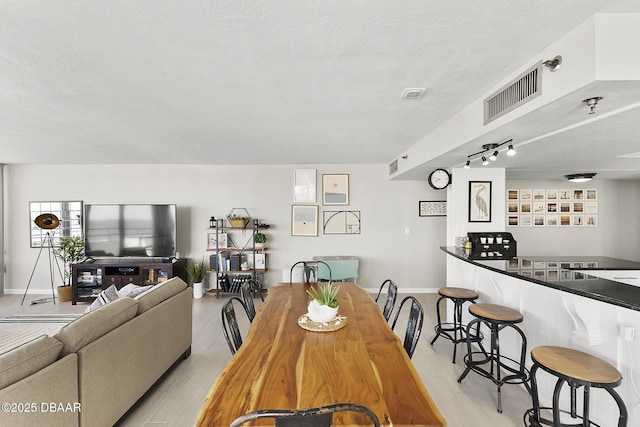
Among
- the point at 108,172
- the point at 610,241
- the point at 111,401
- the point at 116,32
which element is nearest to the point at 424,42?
the point at 116,32

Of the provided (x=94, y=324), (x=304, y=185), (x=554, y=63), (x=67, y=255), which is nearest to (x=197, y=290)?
(x=67, y=255)

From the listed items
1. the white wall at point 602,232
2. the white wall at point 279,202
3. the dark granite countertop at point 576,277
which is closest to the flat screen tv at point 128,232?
the white wall at point 279,202

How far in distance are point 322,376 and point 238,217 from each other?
424 cm

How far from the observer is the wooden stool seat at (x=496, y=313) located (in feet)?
7.44

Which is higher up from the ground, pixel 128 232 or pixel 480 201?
pixel 480 201

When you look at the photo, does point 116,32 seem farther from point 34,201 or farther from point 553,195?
point 553,195

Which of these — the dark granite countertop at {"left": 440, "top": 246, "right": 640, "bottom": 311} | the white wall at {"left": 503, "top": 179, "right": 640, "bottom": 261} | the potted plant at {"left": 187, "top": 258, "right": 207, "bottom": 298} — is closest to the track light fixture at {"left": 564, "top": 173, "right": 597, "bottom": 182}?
the white wall at {"left": 503, "top": 179, "right": 640, "bottom": 261}

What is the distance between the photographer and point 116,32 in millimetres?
1470

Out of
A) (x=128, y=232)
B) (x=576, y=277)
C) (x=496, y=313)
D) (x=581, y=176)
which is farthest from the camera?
(x=128, y=232)

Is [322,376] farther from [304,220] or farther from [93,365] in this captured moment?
[304,220]

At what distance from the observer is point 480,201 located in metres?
3.77

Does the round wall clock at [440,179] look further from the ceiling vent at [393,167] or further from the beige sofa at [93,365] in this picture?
the beige sofa at [93,365]

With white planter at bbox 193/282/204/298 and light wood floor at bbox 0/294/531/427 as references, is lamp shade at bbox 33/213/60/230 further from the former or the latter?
white planter at bbox 193/282/204/298

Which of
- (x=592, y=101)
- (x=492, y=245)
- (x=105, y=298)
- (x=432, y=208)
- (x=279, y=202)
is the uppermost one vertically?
(x=592, y=101)
